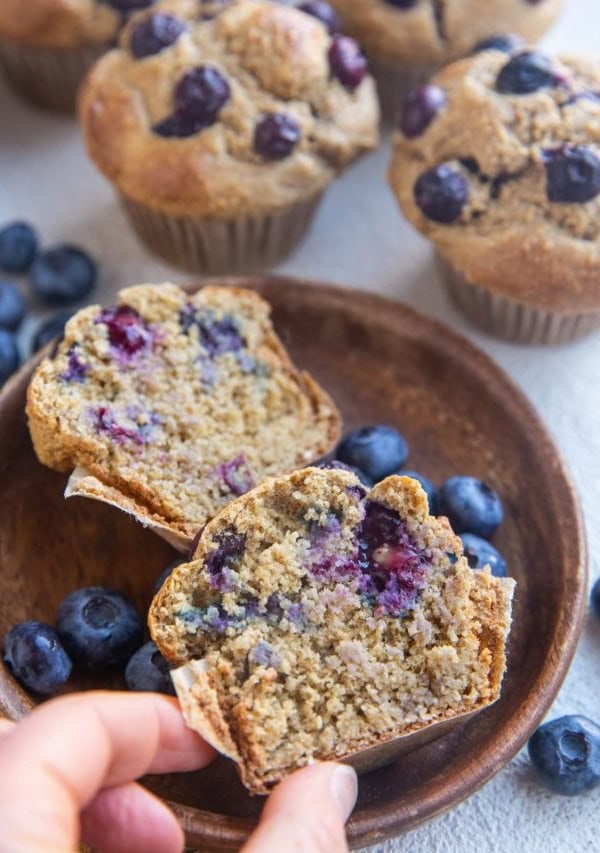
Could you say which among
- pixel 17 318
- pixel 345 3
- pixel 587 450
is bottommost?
pixel 587 450

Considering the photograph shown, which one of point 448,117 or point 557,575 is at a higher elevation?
point 448,117

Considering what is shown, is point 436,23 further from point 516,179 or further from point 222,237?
point 222,237

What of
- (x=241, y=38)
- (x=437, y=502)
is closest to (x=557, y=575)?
(x=437, y=502)

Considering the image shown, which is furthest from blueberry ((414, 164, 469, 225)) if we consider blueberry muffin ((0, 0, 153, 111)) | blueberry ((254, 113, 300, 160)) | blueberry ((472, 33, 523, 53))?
blueberry muffin ((0, 0, 153, 111))

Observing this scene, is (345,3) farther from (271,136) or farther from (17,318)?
(17,318)

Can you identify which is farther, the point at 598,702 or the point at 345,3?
the point at 345,3

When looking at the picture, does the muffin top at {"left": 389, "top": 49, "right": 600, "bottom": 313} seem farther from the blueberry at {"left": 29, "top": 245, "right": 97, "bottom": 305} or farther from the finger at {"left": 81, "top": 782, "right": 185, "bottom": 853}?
the finger at {"left": 81, "top": 782, "right": 185, "bottom": 853}
